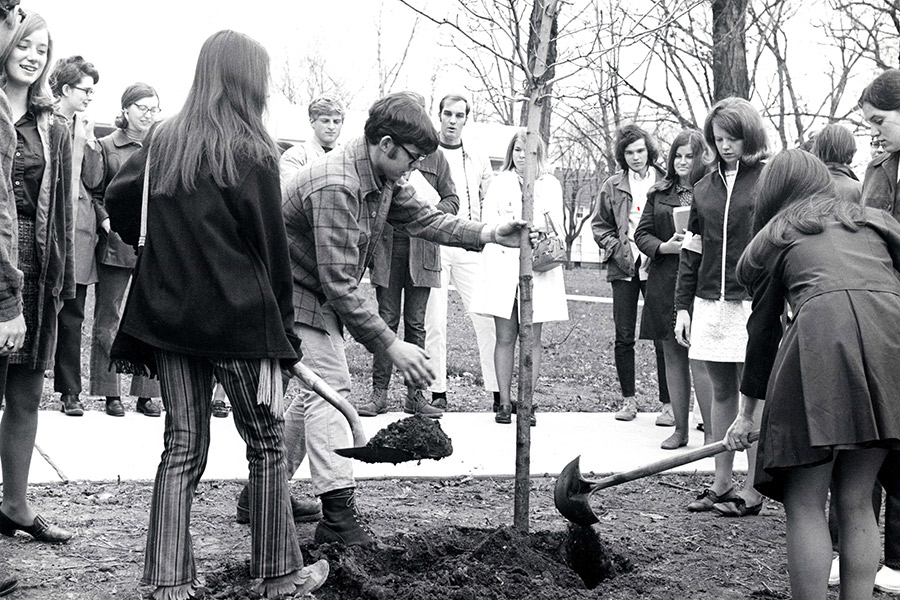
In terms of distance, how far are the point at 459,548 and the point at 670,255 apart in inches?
124

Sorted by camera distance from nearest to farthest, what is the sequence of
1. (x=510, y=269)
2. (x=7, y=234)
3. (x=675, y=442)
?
(x=7, y=234), (x=675, y=442), (x=510, y=269)

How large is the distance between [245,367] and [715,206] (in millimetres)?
2842

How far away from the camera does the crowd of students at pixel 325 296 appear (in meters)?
3.34

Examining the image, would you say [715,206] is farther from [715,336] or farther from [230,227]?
[230,227]

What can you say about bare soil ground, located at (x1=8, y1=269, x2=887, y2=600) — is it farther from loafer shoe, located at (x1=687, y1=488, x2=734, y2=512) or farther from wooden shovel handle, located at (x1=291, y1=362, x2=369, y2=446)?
wooden shovel handle, located at (x1=291, y1=362, x2=369, y2=446)

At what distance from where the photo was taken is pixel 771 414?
340 centimetres

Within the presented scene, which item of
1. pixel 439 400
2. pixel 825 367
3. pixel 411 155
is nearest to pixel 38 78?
pixel 411 155

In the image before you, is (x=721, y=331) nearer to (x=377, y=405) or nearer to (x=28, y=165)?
(x=377, y=405)

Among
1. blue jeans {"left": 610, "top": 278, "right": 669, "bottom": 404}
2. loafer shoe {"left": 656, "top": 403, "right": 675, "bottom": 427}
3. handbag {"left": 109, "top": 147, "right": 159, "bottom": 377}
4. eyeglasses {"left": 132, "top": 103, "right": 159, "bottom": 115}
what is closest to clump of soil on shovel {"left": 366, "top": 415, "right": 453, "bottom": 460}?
handbag {"left": 109, "top": 147, "right": 159, "bottom": 377}

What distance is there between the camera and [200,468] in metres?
3.55

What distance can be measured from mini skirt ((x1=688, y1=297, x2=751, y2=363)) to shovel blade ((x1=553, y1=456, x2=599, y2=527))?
130 cm

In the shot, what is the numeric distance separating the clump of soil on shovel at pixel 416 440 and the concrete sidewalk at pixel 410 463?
162cm

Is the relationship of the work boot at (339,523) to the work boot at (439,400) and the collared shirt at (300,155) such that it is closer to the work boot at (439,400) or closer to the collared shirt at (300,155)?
the work boot at (439,400)

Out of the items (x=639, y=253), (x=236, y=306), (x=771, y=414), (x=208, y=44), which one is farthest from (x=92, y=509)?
(x=639, y=253)
